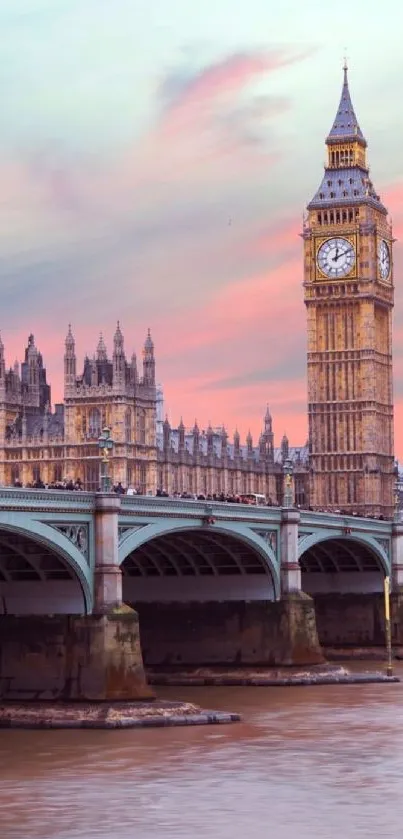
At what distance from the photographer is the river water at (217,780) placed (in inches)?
1556

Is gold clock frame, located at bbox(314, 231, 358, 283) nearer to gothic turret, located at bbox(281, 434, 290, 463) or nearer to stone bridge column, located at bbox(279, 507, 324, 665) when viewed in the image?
gothic turret, located at bbox(281, 434, 290, 463)

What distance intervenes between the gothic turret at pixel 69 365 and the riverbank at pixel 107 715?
8154cm

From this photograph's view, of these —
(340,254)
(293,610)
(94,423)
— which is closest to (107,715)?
(293,610)

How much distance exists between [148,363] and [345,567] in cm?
5032

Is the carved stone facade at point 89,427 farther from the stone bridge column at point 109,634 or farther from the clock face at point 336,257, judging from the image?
the stone bridge column at point 109,634

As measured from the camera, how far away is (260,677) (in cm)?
7200

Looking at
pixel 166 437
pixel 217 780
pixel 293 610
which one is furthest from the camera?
pixel 166 437

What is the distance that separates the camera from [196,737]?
53.0 meters

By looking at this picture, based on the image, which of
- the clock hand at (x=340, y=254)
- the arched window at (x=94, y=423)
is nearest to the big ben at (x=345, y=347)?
the clock hand at (x=340, y=254)

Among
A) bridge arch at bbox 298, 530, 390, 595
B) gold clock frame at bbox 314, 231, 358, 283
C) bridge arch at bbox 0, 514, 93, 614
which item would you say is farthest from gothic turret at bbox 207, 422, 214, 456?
bridge arch at bbox 0, 514, 93, 614

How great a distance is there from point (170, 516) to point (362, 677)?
39.4 ft

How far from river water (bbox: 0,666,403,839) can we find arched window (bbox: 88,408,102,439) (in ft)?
254

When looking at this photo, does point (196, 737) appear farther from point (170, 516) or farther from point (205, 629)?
point (205, 629)

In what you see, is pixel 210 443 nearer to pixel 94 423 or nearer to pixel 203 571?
pixel 94 423
